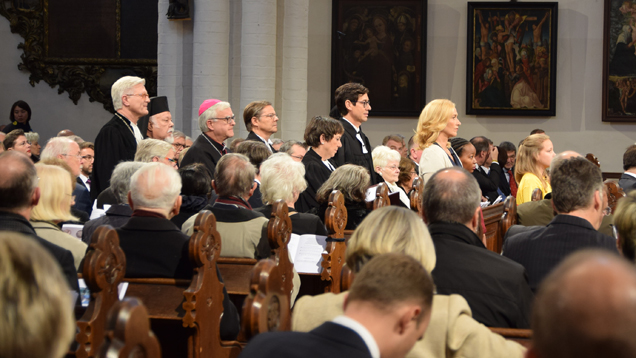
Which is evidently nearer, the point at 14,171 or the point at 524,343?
the point at 524,343

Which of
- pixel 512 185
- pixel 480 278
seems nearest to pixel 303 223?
pixel 480 278

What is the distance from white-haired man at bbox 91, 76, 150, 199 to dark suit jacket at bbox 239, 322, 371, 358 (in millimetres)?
4315

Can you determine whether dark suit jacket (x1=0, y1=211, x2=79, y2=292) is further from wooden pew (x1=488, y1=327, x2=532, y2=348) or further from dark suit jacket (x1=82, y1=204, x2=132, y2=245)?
wooden pew (x1=488, y1=327, x2=532, y2=348)

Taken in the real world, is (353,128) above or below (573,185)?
above

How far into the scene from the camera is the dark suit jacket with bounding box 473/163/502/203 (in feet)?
28.1

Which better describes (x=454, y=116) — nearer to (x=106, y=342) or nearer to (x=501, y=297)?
(x=501, y=297)

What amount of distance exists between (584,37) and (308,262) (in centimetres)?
998

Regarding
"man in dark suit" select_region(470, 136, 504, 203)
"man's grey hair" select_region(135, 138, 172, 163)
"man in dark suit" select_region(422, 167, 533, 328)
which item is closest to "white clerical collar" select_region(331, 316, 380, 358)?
"man in dark suit" select_region(422, 167, 533, 328)

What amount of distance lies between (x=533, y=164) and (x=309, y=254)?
2.48 metres

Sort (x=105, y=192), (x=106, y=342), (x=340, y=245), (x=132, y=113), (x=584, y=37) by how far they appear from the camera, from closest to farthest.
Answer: (x=106, y=342) < (x=340, y=245) < (x=105, y=192) < (x=132, y=113) < (x=584, y=37)

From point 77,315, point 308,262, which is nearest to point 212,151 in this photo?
point 308,262

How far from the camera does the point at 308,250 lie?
461 cm

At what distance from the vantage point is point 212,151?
6.15 m

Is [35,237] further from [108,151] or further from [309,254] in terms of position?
[108,151]
